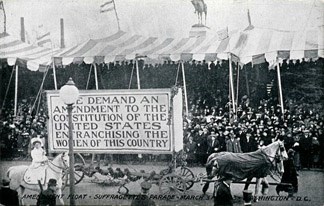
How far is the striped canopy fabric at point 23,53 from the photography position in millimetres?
7156

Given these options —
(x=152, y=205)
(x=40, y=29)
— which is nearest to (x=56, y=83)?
(x=40, y=29)

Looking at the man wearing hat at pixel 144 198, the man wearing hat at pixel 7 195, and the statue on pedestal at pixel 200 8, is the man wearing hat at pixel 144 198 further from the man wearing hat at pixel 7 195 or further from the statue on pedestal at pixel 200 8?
the statue on pedestal at pixel 200 8

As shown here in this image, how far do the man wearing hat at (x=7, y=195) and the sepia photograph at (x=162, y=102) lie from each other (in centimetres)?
2

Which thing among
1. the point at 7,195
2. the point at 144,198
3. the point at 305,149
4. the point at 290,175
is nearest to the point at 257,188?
the point at 290,175

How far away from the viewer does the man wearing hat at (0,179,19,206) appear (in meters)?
7.19

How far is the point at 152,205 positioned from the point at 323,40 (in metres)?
3.42

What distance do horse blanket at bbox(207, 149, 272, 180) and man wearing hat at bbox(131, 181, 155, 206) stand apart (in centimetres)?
118

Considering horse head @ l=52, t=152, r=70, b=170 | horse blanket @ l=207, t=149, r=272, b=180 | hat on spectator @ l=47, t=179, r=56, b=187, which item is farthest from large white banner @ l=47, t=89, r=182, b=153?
horse blanket @ l=207, t=149, r=272, b=180

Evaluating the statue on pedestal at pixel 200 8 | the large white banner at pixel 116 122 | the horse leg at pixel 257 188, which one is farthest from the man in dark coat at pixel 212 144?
the statue on pedestal at pixel 200 8

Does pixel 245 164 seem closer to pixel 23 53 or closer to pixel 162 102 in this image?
pixel 162 102

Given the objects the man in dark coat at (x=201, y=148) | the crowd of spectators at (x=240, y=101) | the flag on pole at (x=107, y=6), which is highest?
the flag on pole at (x=107, y=6)

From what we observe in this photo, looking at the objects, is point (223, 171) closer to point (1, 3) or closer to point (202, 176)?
point (202, 176)

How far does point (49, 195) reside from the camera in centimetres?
693

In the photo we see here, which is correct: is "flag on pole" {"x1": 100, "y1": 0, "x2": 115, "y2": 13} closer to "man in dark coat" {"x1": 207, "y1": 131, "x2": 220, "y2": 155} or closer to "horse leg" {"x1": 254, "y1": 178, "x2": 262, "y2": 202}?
"man in dark coat" {"x1": 207, "y1": 131, "x2": 220, "y2": 155}
